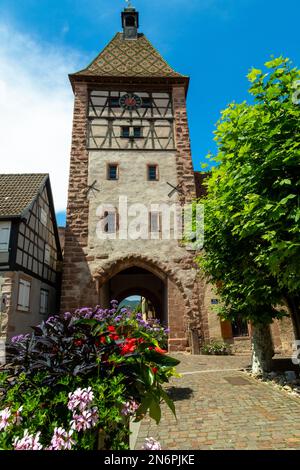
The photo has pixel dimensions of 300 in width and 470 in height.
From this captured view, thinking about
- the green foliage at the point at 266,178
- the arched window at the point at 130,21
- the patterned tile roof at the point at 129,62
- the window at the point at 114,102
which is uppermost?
the arched window at the point at 130,21

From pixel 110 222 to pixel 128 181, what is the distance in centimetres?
243

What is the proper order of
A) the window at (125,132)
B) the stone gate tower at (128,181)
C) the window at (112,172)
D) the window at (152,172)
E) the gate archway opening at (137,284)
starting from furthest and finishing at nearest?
the gate archway opening at (137,284), the window at (125,132), the window at (152,172), the window at (112,172), the stone gate tower at (128,181)

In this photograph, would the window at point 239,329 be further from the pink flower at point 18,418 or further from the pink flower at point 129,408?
the pink flower at point 18,418

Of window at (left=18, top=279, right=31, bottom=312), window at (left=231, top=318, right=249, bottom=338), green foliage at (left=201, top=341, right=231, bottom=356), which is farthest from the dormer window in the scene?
green foliage at (left=201, top=341, right=231, bottom=356)

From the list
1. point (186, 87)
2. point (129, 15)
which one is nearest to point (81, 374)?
point (186, 87)

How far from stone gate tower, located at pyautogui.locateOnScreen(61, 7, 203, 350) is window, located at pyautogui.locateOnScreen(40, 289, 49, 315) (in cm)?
108

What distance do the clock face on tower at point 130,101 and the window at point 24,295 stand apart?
1092 centimetres

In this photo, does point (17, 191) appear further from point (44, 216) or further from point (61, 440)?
point (61, 440)

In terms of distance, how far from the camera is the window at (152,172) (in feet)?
53.2

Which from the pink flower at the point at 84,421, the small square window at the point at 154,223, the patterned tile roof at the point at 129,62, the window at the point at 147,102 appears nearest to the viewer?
the pink flower at the point at 84,421

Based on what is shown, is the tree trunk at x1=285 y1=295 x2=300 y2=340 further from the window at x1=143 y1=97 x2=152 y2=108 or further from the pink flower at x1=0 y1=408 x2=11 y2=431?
the window at x1=143 y1=97 x2=152 y2=108

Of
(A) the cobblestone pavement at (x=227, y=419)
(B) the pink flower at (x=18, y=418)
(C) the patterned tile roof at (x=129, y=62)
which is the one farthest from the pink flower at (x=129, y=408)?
(C) the patterned tile roof at (x=129, y=62)

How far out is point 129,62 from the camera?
19328mm

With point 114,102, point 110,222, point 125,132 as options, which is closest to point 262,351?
point 110,222
